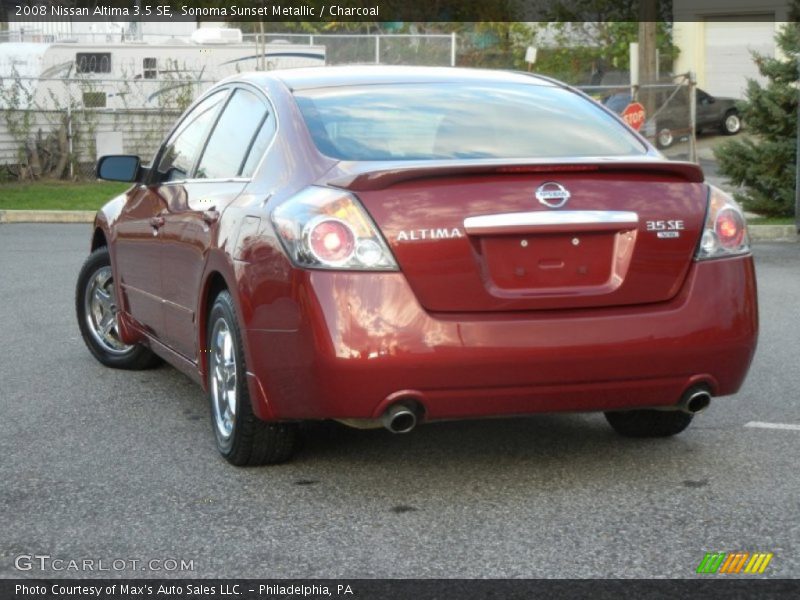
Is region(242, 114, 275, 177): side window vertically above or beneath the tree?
above

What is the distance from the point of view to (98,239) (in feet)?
28.0

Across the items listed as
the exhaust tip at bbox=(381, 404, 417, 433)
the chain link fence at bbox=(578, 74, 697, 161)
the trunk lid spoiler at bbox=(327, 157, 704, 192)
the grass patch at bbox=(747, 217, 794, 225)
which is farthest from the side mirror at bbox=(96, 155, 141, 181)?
the chain link fence at bbox=(578, 74, 697, 161)

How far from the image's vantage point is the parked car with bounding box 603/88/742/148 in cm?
2622

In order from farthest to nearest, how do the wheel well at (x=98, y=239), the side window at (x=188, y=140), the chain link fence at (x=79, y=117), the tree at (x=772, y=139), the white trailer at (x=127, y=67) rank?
1. the white trailer at (x=127, y=67)
2. the chain link fence at (x=79, y=117)
3. the tree at (x=772, y=139)
4. the wheel well at (x=98, y=239)
5. the side window at (x=188, y=140)

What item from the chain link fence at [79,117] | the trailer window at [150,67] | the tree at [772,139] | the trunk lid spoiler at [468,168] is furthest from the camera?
the trailer window at [150,67]

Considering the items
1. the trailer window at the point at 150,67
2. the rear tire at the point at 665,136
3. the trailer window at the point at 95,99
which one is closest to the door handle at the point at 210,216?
the rear tire at the point at 665,136

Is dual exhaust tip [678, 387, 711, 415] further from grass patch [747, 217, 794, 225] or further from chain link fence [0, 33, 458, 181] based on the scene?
chain link fence [0, 33, 458, 181]

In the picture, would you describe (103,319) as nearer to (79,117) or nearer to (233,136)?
(233,136)

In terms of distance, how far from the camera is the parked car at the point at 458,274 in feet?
16.9

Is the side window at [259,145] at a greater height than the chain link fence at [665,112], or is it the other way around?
the side window at [259,145]

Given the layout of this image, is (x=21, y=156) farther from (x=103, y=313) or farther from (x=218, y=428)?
(x=218, y=428)

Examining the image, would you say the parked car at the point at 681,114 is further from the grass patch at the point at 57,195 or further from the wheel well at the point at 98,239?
the wheel well at the point at 98,239

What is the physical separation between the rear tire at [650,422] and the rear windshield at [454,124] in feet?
3.54

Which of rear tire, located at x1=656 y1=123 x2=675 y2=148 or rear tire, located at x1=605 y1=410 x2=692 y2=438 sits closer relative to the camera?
rear tire, located at x1=605 y1=410 x2=692 y2=438
